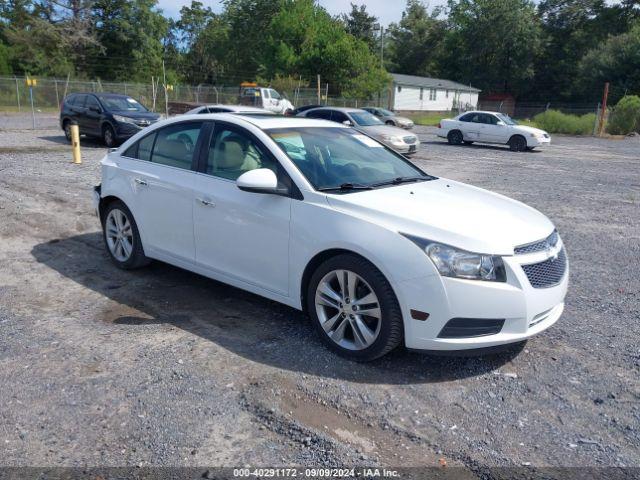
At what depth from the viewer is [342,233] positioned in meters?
3.93

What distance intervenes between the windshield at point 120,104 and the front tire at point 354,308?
50.4ft

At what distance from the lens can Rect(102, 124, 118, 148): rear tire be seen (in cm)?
1733

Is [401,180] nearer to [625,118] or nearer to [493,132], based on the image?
[493,132]

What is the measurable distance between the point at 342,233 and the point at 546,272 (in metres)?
1.43

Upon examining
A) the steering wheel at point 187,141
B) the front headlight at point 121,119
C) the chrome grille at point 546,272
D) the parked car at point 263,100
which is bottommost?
the chrome grille at point 546,272

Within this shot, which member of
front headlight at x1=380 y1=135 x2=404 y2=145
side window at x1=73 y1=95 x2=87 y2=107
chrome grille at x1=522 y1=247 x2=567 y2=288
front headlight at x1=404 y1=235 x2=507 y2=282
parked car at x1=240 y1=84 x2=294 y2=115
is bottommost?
chrome grille at x1=522 y1=247 x2=567 y2=288

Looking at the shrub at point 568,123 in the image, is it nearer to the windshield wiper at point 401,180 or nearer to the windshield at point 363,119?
the windshield at point 363,119

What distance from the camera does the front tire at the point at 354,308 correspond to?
3789mm

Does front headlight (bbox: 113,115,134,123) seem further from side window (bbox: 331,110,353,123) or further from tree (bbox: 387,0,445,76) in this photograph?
tree (bbox: 387,0,445,76)

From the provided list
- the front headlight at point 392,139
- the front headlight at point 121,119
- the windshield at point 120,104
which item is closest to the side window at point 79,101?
the windshield at point 120,104

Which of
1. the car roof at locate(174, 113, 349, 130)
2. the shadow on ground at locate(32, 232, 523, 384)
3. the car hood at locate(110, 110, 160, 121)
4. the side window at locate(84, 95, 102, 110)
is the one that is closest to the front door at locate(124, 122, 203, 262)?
the car roof at locate(174, 113, 349, 130)

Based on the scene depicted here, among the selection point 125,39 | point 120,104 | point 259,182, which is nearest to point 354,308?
point 259,182

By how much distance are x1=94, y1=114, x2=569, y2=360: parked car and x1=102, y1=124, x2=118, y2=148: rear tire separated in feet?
41.2

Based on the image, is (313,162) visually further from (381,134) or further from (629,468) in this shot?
(381,134)
